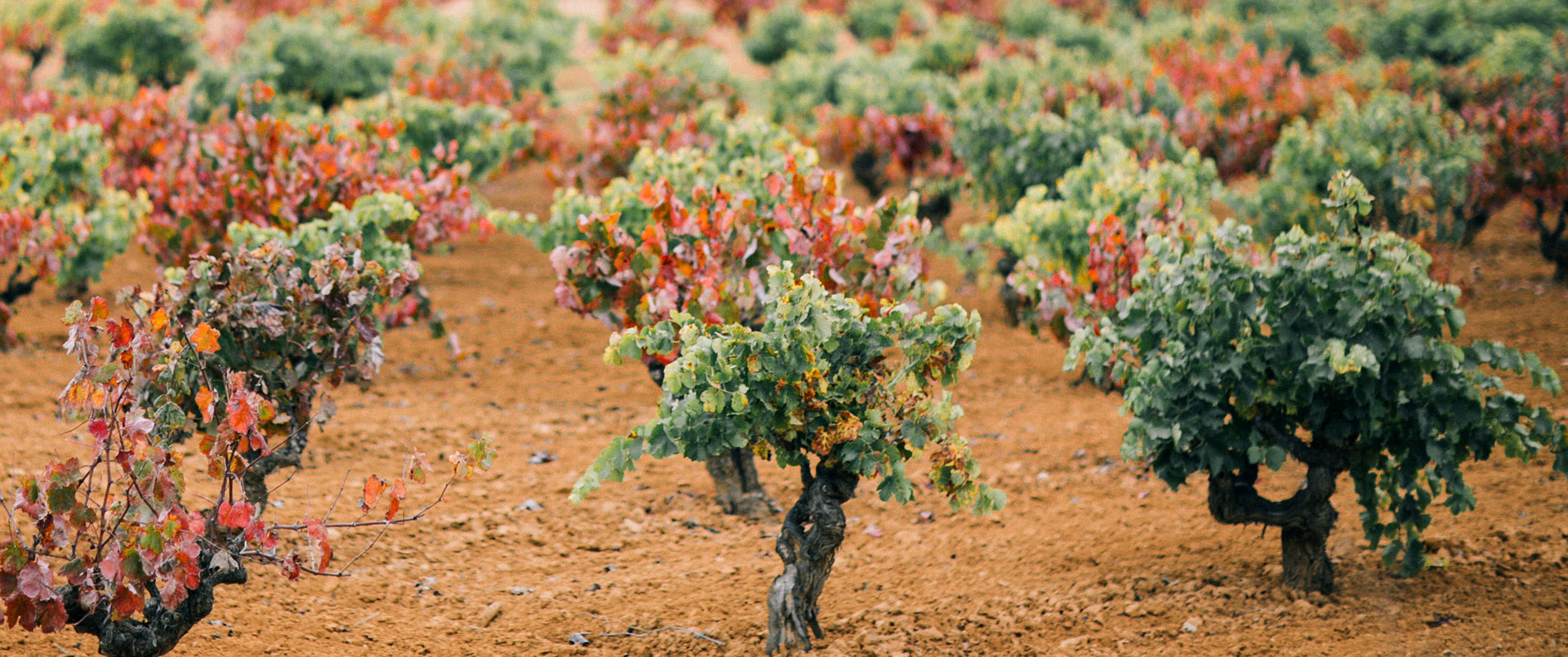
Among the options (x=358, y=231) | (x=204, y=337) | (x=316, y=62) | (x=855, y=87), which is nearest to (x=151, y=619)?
(x=204, y=337)

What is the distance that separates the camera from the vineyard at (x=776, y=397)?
14.6ft

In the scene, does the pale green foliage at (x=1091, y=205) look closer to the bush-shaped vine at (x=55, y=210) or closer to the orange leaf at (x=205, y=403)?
the orange leaf at (x=205, y=403)

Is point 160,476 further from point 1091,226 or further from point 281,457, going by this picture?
point 1091,226

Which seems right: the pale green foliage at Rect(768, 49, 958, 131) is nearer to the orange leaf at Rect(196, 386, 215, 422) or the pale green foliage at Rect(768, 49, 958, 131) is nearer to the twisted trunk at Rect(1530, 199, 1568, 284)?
the twisted trunk at Rect(1530, 199, 1568, 284)

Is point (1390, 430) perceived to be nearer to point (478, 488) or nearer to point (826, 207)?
point (826, 207)

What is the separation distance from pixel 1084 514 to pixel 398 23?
1665cm

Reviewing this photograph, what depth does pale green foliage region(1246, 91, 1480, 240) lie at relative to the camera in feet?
29.3

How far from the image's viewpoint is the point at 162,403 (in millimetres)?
4148

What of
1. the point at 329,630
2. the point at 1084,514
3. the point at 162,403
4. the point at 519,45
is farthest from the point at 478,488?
the point at 519,45

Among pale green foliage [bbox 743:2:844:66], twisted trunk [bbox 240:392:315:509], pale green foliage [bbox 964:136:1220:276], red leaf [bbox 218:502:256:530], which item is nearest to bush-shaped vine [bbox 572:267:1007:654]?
red leaf [bbox 218:502:256:530]

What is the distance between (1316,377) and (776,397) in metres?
2.12

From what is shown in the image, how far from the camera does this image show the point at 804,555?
4.78m

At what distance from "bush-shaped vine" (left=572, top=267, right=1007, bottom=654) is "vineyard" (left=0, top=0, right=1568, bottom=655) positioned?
0.02 m

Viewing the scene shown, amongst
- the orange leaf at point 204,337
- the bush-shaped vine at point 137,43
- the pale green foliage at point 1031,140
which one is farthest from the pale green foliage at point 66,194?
the pale green foliage at point 1031,140
